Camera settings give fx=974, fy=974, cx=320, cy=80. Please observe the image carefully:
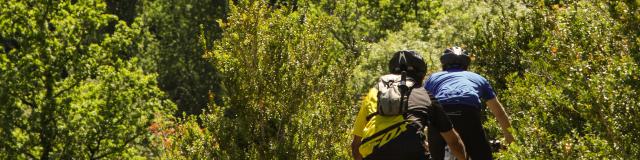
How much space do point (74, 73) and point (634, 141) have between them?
85.9ft

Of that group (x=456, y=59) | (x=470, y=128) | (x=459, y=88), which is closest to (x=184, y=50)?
(x=456, y=59)

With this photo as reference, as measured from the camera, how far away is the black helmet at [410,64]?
533cm

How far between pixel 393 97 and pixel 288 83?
20.8 ft

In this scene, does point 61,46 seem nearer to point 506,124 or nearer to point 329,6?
point 329,6

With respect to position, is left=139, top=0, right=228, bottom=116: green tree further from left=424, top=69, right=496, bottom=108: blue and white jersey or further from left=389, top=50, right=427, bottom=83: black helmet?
left=389, top=50, right=427, bottom=83: black helmet

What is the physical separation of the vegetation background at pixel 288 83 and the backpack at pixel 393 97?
959mm

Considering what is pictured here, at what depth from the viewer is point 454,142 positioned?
211 inches

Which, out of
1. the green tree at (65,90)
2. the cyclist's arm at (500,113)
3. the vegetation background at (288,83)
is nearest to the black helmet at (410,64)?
the vegetation background at (288,83)

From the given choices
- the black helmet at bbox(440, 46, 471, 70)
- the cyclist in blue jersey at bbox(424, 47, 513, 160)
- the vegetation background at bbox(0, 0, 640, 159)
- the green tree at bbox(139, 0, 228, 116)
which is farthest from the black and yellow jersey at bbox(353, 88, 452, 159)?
the green tree at bbox(139, 0, 228, 116)

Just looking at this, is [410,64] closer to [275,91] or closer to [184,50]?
[275,91]

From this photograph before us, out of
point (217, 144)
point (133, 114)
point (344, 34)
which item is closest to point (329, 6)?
point (344, 34)

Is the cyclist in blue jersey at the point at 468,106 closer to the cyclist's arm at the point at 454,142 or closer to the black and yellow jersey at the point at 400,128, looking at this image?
the cyclist's arm at the point at 454,142

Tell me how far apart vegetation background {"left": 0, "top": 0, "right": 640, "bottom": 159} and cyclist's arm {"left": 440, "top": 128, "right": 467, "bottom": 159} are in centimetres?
42

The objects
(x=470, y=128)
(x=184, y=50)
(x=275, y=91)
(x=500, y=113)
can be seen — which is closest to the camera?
(x=470, y=128)
